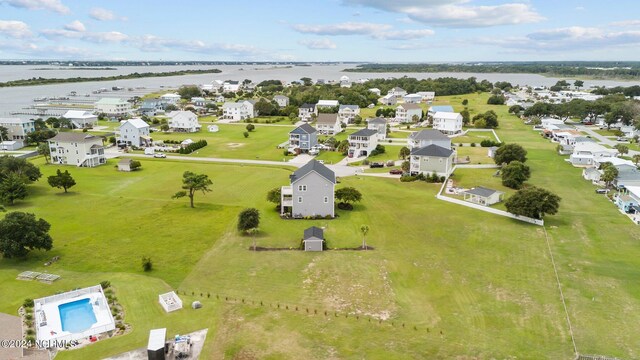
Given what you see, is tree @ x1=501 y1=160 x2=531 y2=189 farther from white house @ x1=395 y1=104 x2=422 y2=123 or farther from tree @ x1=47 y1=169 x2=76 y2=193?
white house @ x1=395 y1=104 x2=422 y2=123

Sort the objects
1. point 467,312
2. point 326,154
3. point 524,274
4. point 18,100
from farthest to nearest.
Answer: point 18,100 < point 326,154 < point 524,274 < point 467,312

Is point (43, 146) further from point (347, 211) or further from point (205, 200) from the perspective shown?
point (347, 211)

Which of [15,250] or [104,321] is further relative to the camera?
[15,250]

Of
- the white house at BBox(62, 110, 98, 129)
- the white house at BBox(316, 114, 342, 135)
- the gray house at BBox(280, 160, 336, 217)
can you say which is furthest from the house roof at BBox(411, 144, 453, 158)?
the white house at BBox(62, 110, 98, 129)

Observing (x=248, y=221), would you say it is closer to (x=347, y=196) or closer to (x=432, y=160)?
(x=347, y=196)

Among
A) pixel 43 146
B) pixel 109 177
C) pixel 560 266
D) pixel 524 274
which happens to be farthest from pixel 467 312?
pixel 43 146


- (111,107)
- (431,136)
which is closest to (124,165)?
(431,136)

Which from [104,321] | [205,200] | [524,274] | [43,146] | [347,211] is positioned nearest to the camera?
[104,321]
